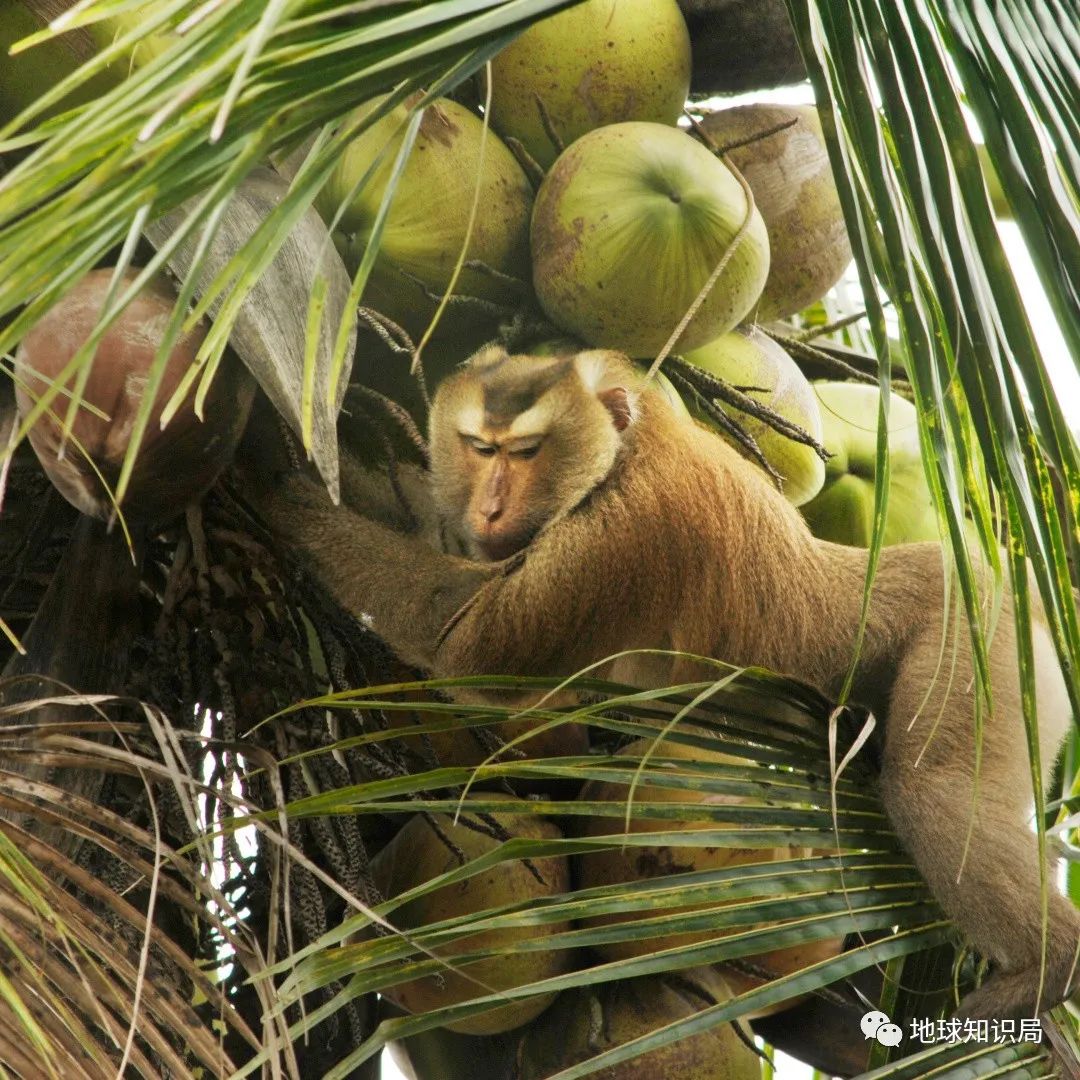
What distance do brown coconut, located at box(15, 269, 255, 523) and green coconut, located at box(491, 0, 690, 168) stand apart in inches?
37.1

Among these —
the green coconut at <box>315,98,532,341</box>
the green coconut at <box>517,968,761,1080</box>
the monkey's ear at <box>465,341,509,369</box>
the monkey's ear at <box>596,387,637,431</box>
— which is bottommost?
the green coconut at <box>517,968,761,1080</box>

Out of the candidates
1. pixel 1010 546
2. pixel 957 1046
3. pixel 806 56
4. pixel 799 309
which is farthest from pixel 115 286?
pixel 799 309

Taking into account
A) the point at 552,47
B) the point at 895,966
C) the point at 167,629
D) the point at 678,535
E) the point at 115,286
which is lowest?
the point at 895,966

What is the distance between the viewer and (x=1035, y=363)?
1277 millimetres

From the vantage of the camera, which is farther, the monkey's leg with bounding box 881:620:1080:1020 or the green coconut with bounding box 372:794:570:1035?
the green coconut with bounding box 372:794:570:1035

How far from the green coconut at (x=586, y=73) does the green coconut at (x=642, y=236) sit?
13 cm

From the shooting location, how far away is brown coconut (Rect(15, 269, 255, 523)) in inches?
68.9

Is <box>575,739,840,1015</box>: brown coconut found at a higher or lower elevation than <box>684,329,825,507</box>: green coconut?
lower

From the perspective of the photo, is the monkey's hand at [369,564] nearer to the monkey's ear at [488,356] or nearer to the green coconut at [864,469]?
the monkey's ear at [488,356]

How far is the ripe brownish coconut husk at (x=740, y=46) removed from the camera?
288cm

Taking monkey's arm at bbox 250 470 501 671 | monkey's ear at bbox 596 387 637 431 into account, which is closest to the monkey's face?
monkey's ear at bbox 596 387 637 431

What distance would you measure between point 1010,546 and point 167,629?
1.27m

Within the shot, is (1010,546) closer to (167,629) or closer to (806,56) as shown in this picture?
(806,56)

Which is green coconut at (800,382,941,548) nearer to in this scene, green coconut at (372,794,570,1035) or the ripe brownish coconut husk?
the ripe brownish coconut husk
